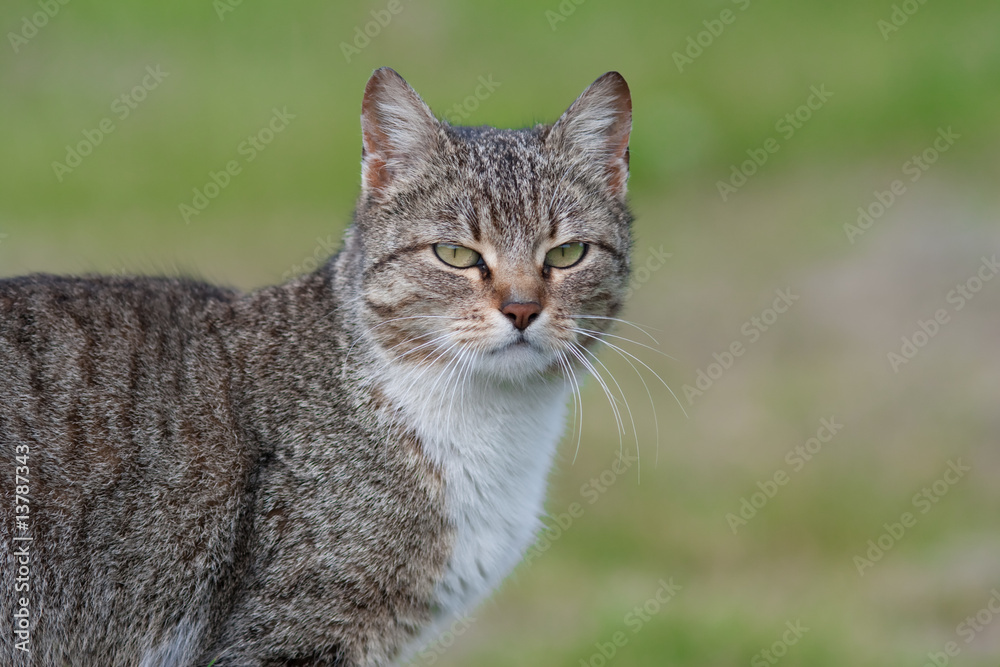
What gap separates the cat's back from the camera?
4.39m

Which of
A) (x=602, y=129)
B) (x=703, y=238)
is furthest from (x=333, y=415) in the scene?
(x=703, y=238)

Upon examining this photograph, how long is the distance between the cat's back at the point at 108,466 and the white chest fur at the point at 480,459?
82 cm

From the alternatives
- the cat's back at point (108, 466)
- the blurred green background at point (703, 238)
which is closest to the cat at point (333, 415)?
the cat's back at point (108, 466)

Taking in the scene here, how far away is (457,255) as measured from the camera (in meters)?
4.86

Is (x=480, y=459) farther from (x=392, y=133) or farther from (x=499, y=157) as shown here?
(x=392, y=133)

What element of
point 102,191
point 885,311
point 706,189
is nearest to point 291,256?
point 102,191

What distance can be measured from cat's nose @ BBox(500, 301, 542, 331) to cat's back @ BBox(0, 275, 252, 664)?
4.14ft

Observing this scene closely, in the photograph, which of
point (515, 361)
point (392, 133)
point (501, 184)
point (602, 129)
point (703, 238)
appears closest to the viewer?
point (515, 361)

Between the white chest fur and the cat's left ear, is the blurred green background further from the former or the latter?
the cat's left ear

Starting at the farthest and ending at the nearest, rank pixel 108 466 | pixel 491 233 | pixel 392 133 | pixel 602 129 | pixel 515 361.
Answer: pixel 602 129 → pixel 392 133 → pixel 491 233 → pixel 515 361 → pixel 108 466

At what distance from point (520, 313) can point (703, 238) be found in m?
8.30

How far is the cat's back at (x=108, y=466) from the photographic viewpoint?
173 inches

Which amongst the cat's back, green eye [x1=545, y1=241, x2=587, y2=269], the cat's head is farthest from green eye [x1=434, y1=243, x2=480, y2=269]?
the cat's back

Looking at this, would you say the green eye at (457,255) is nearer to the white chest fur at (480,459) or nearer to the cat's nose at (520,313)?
the cat's nose at (520,313)
